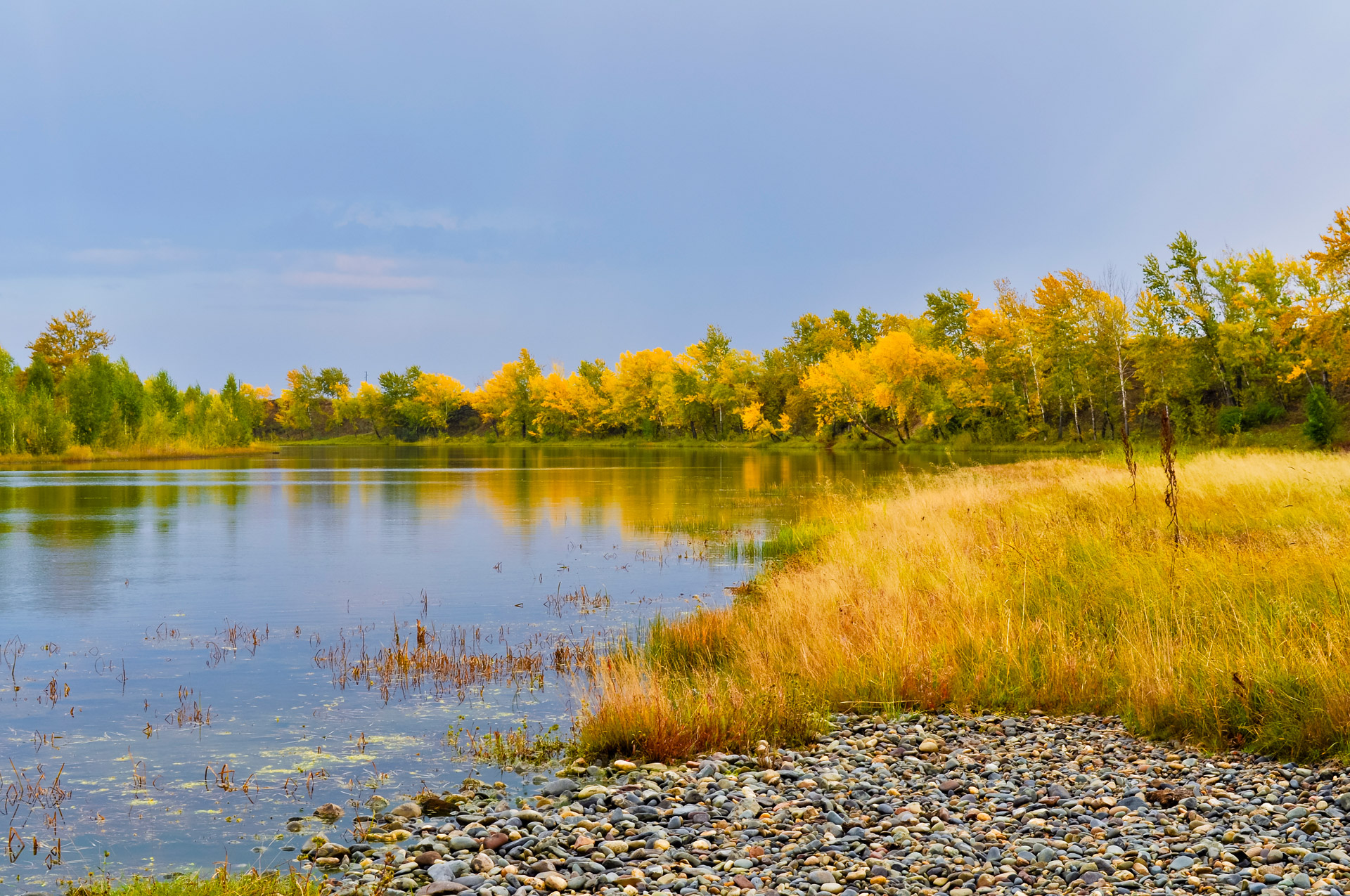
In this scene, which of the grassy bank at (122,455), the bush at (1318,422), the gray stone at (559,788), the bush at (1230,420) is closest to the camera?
the gray stone at (559,788)

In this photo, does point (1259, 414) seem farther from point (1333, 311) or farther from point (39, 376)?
point (39, 376)

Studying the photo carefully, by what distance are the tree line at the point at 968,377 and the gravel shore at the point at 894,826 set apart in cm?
2818

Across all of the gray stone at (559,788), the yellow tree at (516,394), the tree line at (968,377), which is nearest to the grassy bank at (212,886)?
the gray stone at (559,788)

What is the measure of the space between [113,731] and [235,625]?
5.40 metres

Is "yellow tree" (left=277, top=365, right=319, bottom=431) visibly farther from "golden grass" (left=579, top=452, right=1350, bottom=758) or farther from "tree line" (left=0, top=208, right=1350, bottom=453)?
"golden grass" (left=579, top=452, right=1350, bottom=758)

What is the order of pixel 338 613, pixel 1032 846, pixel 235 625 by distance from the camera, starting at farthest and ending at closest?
1. pixel 338 613
2. pixel 235 625
3. pixel 1032 846

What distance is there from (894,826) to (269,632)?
11091 millimetres

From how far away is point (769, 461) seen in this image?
67.9 meters

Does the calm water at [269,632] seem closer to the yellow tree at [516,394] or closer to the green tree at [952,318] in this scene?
the green tree at [952,318]

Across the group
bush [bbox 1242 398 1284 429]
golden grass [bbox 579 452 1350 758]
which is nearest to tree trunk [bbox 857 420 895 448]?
bush [bbox 1242 398 1284 429]

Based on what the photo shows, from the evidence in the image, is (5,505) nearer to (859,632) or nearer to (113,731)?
(113,731)

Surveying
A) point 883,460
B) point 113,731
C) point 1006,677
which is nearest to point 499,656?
point 113,731

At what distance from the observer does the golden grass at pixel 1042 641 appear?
7.24 m

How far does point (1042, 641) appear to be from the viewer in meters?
9.33
